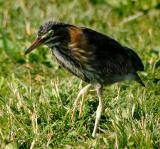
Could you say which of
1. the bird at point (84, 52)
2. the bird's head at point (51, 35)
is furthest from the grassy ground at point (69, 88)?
the bird's head at point (51, 35)

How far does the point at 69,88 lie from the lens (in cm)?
862

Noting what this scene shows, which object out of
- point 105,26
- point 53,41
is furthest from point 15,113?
point 105,26

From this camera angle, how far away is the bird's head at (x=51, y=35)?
23.7ft

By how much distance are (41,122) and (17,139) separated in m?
0.46

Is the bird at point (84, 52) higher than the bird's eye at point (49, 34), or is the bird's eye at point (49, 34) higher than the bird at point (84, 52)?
the bird's eye at point (49, 34)

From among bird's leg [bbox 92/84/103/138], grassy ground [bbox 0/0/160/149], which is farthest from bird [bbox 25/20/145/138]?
grassy ground [bbox 0/0/160/149]

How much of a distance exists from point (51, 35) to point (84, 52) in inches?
15.1

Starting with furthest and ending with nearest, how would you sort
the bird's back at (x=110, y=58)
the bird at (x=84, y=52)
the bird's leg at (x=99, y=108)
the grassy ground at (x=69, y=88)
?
the bird's back at (x=110, y=58)
the bird's leg at (x=99, y=108)
the bird at (x=84, y=52)
the grassy ground at (x=69, y=88)

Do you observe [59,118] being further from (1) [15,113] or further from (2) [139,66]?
(2) [139,66]

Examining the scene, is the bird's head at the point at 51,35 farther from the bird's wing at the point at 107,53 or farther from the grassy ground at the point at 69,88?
the grassy ground at the point at 69,88

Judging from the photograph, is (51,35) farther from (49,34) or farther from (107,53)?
(107,53)

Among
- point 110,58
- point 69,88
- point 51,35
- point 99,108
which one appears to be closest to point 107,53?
point 110,58

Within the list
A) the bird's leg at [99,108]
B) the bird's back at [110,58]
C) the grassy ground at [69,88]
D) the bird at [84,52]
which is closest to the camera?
the grassy ground at [69,88]

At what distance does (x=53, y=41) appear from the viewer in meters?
7.31
